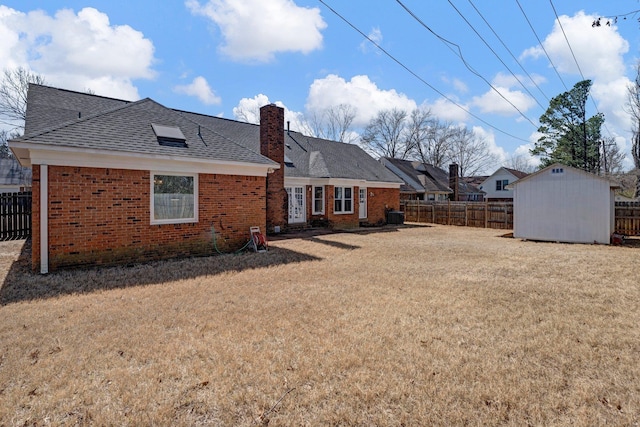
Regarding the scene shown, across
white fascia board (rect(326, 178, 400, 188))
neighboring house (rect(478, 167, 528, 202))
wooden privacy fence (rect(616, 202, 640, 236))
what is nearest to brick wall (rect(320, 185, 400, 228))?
white fascia board (rect(326, 178, 400, 188))

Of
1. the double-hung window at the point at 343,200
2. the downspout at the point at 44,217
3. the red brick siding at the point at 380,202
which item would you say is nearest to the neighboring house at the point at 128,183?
the downspout at the point at 44,217

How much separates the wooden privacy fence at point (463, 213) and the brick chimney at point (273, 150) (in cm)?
1187

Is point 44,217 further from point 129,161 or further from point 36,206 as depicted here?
point 129,161

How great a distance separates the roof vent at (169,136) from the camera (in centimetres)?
923

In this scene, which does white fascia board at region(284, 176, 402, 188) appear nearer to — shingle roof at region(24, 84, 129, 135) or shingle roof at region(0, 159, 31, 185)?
shingle roof at region(24, 84, 129, 135)

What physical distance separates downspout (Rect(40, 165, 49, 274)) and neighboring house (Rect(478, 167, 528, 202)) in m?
45.7

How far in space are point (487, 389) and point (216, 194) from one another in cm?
843

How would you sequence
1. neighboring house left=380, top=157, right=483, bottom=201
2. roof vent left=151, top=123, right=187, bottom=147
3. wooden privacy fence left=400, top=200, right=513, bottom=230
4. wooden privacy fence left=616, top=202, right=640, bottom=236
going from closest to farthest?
roof vent left=151, top=123, right=187, bottom=147
wooden privacy fence left=616, top=202, right=640, bottom=236
wooden privacy fence left=400, top=200, right=513, bottom=230
neighboring house left=380, top=157, right=483, bottom=201

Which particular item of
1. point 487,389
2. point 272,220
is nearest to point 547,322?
point 487,389

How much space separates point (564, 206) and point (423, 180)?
23077 mm

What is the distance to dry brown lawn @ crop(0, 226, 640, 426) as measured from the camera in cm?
273

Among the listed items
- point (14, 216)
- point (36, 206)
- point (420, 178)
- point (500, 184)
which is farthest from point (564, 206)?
point (500, 184)

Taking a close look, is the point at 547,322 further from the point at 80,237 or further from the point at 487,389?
the point at 80,237

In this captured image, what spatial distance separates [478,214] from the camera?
66.5 ft
